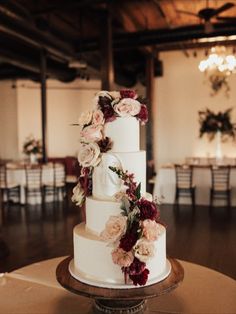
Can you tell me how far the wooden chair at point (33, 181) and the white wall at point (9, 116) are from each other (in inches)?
165

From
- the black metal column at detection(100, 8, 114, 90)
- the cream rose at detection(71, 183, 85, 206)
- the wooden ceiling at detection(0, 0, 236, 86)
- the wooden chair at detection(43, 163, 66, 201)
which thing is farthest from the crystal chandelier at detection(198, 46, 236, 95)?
the cream rose at detection(71, 183, 85, 206)

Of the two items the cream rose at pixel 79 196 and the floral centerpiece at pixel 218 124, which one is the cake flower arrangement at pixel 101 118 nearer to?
the cream rose at pixel 79 196

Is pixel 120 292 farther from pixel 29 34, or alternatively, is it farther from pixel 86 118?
pixel 29 34

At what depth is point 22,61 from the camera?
8578mm

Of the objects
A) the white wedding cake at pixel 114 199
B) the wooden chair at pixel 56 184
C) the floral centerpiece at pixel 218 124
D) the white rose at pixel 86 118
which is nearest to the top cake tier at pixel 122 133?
the white wedding cake at pixel 114 199

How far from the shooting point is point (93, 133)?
194 cm

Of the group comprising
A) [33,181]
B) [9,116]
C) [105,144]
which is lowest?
[33,181]

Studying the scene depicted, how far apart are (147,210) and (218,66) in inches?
255

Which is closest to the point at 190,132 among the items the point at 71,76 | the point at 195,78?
the point at 195,78

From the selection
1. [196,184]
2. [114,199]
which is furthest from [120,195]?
[196,184]

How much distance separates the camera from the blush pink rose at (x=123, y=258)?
1740mm

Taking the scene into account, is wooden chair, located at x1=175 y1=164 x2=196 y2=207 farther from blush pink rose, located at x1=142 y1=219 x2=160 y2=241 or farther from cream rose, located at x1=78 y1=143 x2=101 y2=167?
blush pink rose, located at x1=142 y1=219 x2=160 y2=241

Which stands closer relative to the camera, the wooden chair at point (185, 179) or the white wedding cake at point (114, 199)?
the white wedding cake at point (114, 199)

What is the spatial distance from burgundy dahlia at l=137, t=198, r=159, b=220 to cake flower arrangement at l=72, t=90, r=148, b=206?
13.4 inches
